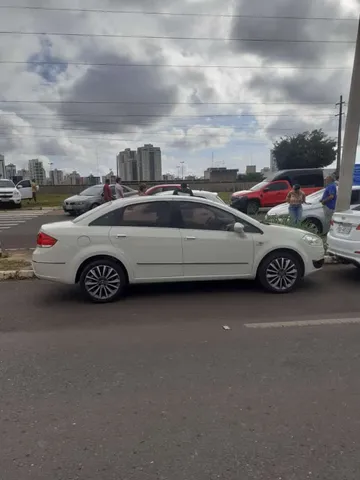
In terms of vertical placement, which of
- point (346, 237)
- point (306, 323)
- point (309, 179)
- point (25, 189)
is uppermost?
point (309, 179)

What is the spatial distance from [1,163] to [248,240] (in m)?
68.2

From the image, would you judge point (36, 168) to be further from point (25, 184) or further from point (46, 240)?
point (46, 240)

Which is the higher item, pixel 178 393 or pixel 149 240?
pixel 149 240

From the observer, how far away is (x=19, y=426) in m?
2.94

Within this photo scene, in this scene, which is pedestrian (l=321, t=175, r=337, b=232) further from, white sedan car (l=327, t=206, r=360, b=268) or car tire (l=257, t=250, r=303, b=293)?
car tire (l=257, t=250, r=303, b=293)

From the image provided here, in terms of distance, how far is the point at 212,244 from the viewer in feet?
20.2

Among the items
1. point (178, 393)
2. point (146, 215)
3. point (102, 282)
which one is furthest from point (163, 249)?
point (178, 393)

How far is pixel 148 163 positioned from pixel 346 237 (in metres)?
69.5

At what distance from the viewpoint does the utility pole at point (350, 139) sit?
364 inches

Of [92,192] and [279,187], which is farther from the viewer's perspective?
[92,192]

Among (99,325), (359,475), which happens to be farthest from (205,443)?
(99,325)

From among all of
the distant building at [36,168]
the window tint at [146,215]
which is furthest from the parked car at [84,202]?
the distant building at [36,168]

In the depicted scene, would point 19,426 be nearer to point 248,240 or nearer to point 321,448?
point 321,448

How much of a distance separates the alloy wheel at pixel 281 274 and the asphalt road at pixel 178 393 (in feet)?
2.01
